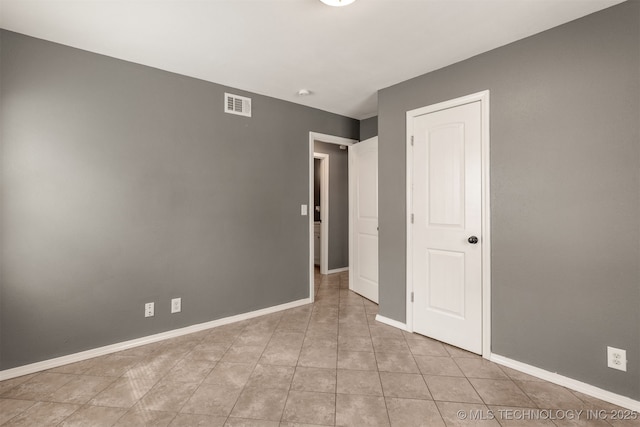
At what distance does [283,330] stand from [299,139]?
219 cm

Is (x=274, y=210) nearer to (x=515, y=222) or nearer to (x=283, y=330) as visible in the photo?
(x=283, y=330)

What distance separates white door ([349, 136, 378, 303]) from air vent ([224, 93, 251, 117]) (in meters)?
1.52

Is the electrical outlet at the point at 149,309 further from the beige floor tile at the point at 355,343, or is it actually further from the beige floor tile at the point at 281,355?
the beige floor tile at the point at 355,343

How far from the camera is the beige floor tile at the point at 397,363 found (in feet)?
7.11

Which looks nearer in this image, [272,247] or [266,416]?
[266,416]

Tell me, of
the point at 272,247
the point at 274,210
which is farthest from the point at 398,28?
the point at 272,247

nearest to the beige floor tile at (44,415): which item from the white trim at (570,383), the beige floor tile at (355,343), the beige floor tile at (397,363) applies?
the beige floor tile at (355,343)

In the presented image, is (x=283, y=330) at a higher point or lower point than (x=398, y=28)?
lower

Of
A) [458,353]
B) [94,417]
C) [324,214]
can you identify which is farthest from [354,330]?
[324,214]

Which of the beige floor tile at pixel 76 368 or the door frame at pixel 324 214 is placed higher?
the door frame at pixel 324 214

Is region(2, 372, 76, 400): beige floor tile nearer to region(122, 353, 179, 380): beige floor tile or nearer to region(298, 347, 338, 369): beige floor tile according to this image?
region(122, 353, 179, 380): beige floor tile

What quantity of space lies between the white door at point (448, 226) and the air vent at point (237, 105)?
1.76m

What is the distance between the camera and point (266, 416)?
1677 millimetres

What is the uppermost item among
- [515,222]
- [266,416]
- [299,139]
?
[299,139]
